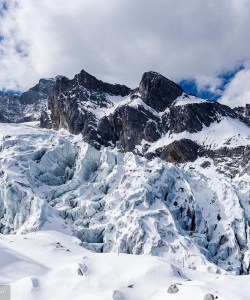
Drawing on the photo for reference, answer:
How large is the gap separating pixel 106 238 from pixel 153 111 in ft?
358

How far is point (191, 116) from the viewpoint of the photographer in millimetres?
138125

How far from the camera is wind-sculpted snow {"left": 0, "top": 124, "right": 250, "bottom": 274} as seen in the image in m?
48.2

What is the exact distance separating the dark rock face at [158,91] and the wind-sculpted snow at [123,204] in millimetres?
83904

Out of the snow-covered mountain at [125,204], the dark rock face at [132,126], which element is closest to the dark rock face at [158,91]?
the dark rock face at [132,126]

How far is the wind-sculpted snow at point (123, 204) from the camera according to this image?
48.2 metres

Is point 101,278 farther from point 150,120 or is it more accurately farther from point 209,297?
point 150,120

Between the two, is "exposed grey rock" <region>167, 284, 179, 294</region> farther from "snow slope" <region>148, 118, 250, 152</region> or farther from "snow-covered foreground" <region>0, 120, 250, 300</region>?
"snow slope" <region>148, 118, 250, 152</region>

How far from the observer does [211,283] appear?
73.6 feet

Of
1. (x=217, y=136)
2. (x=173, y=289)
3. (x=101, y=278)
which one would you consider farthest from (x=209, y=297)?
(x=217, y=136)

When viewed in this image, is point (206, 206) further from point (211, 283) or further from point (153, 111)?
point (153, 111)

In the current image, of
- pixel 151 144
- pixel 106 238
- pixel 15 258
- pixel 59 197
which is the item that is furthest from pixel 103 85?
pixel 15 258

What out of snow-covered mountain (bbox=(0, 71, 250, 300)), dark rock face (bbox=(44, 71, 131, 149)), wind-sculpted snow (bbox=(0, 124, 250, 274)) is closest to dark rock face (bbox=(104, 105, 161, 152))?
dark rock face (bbox=(44, 71, 131, 149))

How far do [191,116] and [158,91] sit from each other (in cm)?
2573

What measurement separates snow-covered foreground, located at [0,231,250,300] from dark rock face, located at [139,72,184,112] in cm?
13070
